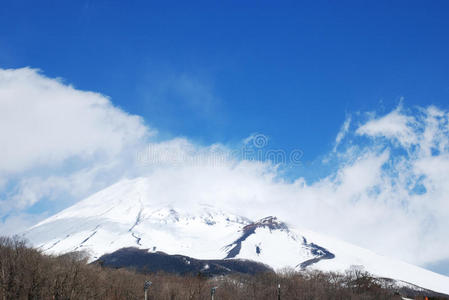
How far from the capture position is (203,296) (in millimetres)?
78562

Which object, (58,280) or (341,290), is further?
(341,290)

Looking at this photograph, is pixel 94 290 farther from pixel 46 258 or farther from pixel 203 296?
pixel 203 296

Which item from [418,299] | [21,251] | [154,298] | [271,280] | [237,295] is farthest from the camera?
[418,299]

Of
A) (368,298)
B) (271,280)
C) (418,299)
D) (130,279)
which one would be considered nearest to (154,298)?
(130,279)

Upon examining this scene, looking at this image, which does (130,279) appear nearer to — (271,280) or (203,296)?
(203,296)

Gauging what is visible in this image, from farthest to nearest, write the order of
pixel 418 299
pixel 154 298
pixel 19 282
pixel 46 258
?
1. pixel 418 299
2. pixel 154 298
3. pixel 46 258
4. pixel 19 282

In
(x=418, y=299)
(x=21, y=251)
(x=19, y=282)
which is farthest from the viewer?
(x=418, y=299)

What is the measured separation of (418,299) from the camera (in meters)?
117

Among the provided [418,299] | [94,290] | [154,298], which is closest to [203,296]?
[154,298]

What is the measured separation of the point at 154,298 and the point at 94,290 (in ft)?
57.9

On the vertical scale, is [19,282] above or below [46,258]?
below

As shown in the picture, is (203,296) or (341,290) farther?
(341,290)

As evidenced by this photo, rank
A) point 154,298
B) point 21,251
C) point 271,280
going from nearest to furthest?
point 21,251, point 154,298, point 271,280

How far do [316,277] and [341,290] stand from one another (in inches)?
507
